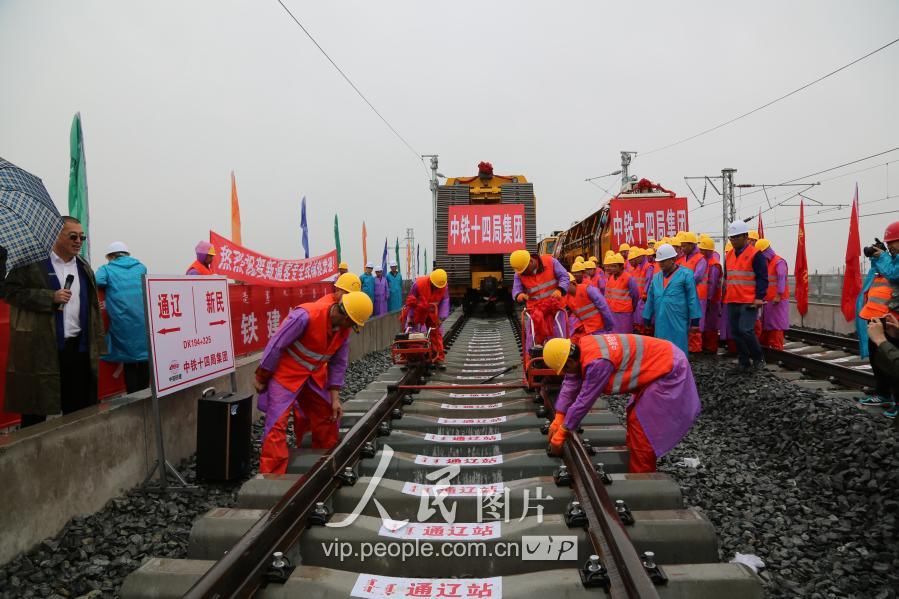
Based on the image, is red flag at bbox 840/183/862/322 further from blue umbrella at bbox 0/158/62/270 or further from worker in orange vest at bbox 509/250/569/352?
blue umbrella at bbox 0/158/62/270

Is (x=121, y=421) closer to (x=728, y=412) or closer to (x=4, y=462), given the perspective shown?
(x=4, y=462)

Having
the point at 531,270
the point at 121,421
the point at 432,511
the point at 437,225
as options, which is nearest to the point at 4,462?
the point at 121,421

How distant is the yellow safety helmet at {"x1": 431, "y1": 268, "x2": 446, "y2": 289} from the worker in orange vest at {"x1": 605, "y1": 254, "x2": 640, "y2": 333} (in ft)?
9.48

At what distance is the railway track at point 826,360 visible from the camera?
628 centimetres

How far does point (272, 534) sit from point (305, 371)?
5.22 ft

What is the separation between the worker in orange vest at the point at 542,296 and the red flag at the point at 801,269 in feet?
30.5

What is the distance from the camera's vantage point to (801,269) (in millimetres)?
13188

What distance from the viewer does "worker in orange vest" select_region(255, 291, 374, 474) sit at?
392 centimetres

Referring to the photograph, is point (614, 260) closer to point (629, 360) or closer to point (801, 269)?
point (629, 360)

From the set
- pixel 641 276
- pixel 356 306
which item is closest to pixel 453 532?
pixel 356 306

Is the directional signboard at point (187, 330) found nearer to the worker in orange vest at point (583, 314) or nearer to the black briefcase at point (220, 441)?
the black briefcase at point (220, 441)

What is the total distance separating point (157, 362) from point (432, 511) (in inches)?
95.3

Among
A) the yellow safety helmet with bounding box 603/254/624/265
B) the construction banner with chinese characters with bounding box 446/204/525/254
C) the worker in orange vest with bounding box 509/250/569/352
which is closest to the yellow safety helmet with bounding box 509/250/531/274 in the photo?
the worker in orange vest with bounding box 509/250/569/352

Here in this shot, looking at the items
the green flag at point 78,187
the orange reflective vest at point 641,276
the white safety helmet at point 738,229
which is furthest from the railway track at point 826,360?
the green flag at point 78,187
